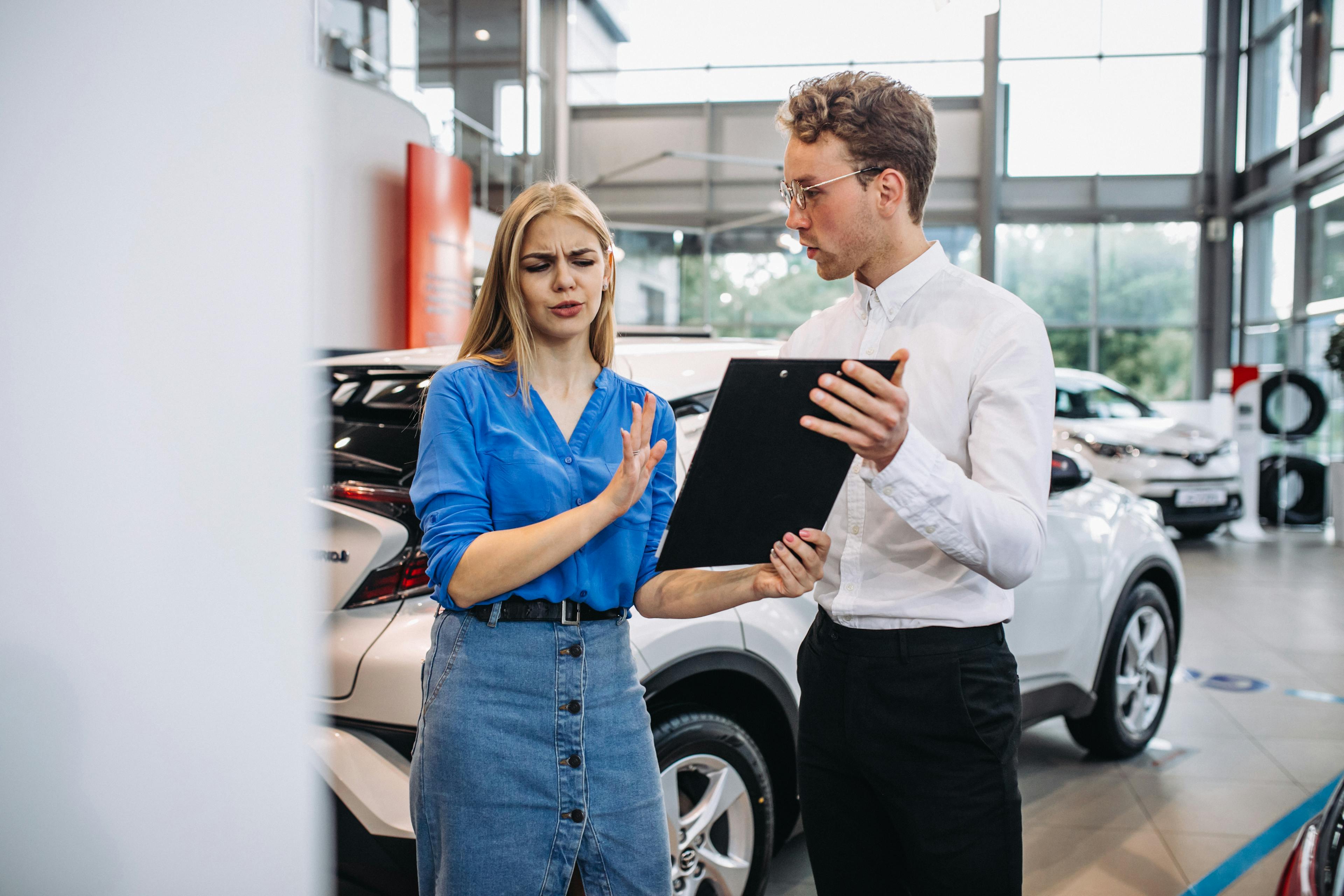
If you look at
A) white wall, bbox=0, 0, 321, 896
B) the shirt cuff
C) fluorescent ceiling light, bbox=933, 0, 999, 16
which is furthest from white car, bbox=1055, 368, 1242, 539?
white wall, bbox=0, 0, 321, 896

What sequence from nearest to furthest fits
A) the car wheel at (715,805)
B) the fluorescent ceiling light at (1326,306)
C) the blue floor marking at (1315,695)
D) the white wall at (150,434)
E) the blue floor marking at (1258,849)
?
the white wall at (150,434)
the car wheel at (715,805)
the blue floor marking at (1258,849)
the blue floor marking at (1315,695)
the fluorescent ceiling light at (1326,306)

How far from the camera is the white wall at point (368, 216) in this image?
25.7 ft

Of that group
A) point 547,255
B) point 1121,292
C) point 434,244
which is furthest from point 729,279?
point 547,255

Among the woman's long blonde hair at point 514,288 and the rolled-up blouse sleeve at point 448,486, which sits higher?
the woman's long blonde hair at point 514,288

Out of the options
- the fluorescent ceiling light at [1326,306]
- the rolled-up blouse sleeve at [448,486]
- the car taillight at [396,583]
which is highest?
the fluorescent ceiling light at [1326,306]

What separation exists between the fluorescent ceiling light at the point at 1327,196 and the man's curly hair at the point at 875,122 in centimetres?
1293

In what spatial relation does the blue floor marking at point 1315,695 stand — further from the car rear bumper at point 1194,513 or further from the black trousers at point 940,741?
the car rear bumper at point 1194,513

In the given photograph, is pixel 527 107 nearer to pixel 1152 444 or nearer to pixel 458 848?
pixel 1152 444

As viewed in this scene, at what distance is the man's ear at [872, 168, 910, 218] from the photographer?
4.94 ft

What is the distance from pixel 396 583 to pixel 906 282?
1186 millimetres

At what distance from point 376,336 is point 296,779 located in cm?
798

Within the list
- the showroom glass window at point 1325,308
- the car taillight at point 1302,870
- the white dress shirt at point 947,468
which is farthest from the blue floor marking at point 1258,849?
the showroom glass window at point 1325,308

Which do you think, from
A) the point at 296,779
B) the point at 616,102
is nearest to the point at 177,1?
the point at 296,779

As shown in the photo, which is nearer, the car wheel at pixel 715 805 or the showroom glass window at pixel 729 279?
the car wheel at pixel 715 805
